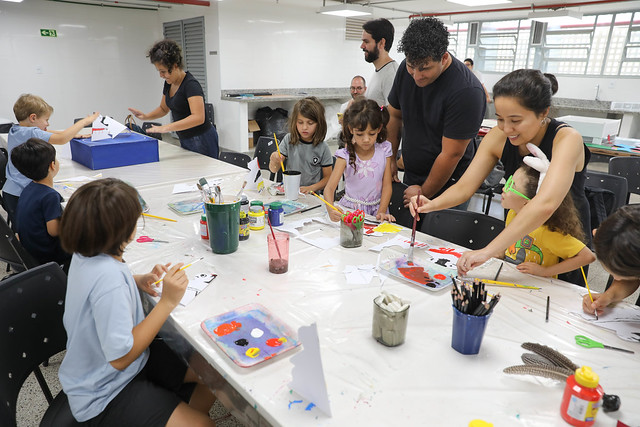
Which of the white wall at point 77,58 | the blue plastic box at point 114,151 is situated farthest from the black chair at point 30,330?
the white wall at point 77,58

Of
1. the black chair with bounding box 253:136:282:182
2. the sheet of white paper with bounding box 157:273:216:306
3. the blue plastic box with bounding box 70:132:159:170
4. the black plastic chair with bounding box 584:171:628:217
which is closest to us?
the sheet of white paper with bounding box 157:273:216:306

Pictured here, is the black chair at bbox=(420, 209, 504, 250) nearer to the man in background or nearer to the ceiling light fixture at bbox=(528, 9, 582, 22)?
the man in background

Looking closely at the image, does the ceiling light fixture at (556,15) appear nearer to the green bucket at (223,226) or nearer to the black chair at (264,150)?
the black chair at (264,150)

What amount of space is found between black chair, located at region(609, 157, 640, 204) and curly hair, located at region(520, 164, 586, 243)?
2.24 metres

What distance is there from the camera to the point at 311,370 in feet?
2.84

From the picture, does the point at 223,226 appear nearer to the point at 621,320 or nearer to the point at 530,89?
the point at 530,89

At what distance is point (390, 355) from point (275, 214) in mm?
1012

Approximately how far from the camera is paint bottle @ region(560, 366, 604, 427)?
2.68 feet

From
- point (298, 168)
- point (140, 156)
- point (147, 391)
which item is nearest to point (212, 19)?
point (140, 156)

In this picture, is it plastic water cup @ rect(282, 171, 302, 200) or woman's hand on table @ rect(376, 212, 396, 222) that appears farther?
plastic water cup @ rect(282, 171, 302, 200)

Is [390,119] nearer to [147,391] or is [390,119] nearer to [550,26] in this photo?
[147,391]

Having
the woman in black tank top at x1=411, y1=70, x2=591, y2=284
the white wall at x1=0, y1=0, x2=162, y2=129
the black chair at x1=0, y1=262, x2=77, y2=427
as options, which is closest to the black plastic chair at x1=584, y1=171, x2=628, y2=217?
the woman in black tank top at x1=411, y1=70, x2=591, y2=284

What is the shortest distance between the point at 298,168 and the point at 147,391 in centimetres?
→ 178

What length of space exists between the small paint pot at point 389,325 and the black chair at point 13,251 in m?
1.64
